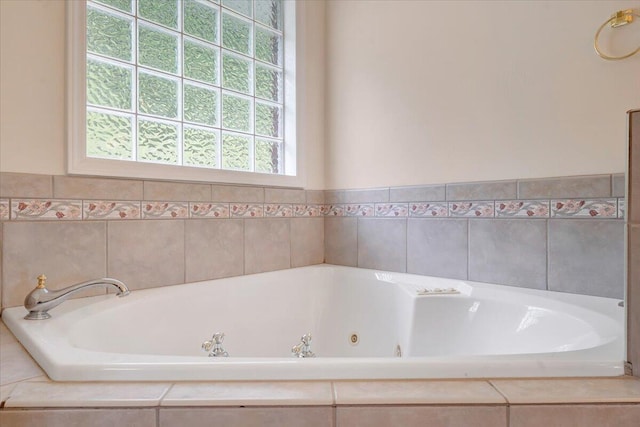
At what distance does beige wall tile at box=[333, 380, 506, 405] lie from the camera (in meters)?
0.68

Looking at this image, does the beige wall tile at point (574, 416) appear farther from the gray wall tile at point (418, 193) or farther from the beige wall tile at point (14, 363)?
the gray wall tile at point (418, 193)

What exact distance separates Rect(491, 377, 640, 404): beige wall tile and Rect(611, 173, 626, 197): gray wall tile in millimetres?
814

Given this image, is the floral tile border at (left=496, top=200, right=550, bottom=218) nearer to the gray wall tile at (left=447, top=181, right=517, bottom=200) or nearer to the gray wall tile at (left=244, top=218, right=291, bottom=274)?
the gray wall tile at (left=447, top=181, right=517, bottom=200)

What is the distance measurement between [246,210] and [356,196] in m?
0.61

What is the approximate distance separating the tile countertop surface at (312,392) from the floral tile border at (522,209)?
858mm

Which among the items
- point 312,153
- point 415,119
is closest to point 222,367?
point 415,119

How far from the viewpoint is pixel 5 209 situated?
1.28 m

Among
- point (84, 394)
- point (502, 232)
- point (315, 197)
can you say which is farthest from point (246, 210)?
point (84, 394)

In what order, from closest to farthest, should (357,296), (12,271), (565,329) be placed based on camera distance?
(565,329)
(12,271)
(357,296)

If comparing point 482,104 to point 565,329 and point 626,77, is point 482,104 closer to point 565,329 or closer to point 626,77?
point 626,77

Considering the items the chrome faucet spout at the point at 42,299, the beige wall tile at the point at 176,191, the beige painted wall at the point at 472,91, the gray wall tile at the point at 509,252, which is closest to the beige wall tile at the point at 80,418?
the chrome faucet spout at the point at 42,299

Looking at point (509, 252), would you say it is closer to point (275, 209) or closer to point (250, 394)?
point (275, 209)

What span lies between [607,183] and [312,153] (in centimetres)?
141

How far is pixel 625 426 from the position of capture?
0.67 meters
